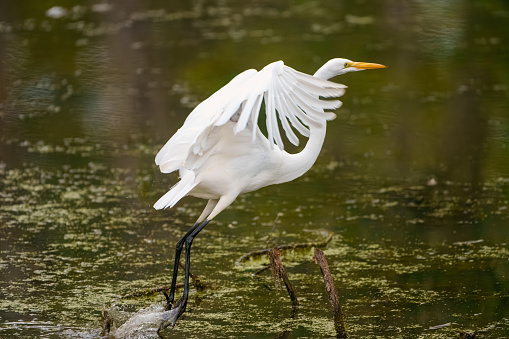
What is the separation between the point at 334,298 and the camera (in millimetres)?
4676

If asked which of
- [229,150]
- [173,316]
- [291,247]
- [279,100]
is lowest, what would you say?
[291,247]

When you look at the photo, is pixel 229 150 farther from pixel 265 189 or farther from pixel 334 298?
pixel 265 189

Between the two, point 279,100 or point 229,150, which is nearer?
point 279,100

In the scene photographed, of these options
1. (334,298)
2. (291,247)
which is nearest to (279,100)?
(334,298)

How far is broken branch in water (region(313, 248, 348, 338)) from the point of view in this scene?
4.67 m

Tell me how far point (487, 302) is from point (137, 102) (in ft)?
21.0

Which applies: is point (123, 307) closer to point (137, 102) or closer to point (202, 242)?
point (202, 242)

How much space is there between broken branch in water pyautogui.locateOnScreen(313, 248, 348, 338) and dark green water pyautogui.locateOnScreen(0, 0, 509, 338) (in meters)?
0.07

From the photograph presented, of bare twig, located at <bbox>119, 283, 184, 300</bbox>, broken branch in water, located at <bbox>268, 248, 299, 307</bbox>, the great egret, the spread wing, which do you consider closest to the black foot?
the great egret

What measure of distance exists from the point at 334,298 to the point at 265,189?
10.5ft

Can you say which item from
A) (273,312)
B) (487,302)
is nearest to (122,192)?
(273,312)

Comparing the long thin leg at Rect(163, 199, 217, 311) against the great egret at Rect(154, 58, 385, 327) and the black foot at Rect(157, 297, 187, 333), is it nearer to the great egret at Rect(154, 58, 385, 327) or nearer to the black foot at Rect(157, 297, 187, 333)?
the great egret at Rect(154, 58, 385, 327)

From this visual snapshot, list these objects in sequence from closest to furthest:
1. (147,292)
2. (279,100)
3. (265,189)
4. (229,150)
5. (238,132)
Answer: (279,100) → (238,132) → (229,150) → (147,292) → (265,189)

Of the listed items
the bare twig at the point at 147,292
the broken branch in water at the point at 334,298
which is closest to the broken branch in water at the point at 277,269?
the broken branch in water at the point at 334,298
